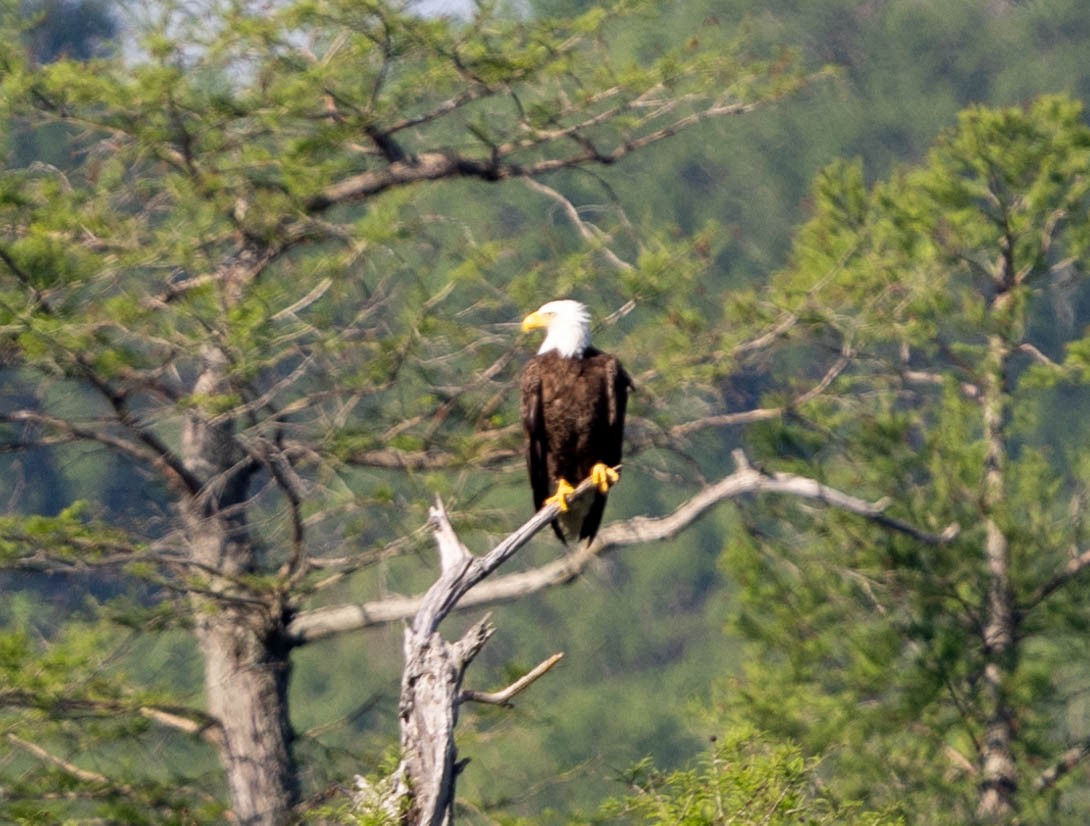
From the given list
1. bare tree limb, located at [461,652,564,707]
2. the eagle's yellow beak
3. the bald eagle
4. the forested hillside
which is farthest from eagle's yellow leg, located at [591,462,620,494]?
bare tree limb, located at [461,652,564,707]

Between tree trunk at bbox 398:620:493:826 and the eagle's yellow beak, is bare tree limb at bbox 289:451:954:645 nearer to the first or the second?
the eagle's yellow beak

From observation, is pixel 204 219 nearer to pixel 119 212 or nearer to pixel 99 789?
pixel 119 212

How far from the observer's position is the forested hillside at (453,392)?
9.29m

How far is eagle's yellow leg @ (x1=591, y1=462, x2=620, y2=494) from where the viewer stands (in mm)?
7738

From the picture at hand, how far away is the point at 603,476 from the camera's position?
25.5ft

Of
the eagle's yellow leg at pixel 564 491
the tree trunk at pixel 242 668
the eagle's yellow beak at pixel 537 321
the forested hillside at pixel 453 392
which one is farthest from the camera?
the tree trunk at pixel 242 668

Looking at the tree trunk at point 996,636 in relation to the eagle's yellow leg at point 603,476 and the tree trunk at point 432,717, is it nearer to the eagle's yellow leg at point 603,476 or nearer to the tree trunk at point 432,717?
the eagle's yellow leg at point 603,476

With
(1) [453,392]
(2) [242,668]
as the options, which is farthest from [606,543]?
(2) [242,668]

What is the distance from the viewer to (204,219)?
948 centimetres

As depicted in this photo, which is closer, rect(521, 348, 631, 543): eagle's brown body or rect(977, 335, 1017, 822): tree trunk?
rect(521, 348, 631, 543): eagle's brown body

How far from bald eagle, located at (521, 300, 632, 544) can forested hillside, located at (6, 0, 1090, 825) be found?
108 centimetres

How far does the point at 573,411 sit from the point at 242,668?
111 inches

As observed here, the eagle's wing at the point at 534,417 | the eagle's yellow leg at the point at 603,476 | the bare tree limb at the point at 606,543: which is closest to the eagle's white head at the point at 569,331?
the eagle's wing at the point at 534,417

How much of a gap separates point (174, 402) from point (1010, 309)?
5.88 metres
